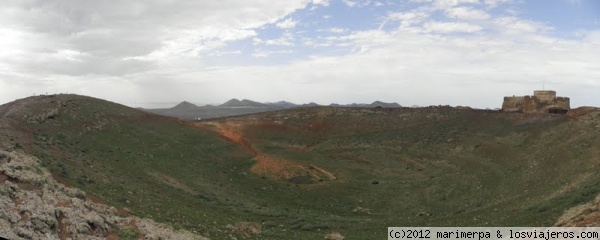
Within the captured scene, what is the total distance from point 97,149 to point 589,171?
3971 cm

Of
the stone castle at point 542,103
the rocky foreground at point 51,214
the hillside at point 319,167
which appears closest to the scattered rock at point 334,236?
the hillside at point 319,167

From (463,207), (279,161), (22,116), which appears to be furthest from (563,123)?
(22,116)

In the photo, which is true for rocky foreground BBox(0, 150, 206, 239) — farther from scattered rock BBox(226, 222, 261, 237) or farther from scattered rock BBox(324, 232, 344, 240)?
scattered rock BBox(324, 232, 344, 240)

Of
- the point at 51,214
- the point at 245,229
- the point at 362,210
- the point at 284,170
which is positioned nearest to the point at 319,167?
the point at 284,170

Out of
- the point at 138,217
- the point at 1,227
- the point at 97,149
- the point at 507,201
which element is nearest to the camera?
the point at 1,227

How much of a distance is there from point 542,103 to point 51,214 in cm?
6514

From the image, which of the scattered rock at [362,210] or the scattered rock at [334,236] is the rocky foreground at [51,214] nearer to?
the scattered rock at [334,236]

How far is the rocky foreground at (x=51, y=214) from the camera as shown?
14.3 meters

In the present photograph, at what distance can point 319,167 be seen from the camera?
51.4m

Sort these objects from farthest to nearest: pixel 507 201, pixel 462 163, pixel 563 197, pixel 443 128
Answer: pixel 443 128 < pixel 462 163 < pixel 507 201 < pixel 563 197

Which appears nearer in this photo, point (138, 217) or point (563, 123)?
point (138, 217)

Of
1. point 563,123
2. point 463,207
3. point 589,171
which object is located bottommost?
point 463,207

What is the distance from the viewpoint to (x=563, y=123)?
159 feet

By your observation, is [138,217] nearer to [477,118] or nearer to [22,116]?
[22,116]
